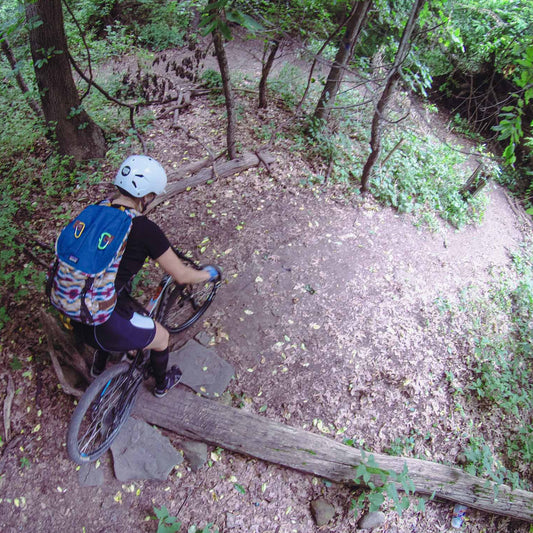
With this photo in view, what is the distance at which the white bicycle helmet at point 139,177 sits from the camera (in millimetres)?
2455

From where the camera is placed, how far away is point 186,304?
13.7 ft

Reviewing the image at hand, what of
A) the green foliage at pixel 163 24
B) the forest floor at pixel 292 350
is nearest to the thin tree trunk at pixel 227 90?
the forest floor at pixel 292 350

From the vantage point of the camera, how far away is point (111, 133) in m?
6.94

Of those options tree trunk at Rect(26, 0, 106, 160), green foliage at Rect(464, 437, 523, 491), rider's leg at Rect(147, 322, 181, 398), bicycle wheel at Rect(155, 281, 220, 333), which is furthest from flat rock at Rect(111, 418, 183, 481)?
tree trunk at Rect(26, 0, 106, 160)

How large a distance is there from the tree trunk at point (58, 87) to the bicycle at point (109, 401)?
4342 mm

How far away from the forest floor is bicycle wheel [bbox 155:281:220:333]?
0.16 metres

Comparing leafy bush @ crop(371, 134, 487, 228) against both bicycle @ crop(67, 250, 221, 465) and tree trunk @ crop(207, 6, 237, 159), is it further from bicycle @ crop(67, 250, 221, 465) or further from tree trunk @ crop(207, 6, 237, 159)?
bicycle @ crop(67, 250, 221, 465)

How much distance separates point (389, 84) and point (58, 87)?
561 centimetres

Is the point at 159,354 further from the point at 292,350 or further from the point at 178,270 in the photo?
the point at 292,350

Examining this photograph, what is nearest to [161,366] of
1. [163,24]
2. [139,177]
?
[139,177]

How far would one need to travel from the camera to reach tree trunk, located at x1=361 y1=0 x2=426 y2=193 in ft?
15.7

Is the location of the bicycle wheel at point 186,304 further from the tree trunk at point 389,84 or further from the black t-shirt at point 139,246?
the tree trunk at point 389,84

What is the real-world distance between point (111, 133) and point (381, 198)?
567cm

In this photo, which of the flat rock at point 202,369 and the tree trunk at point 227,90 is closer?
the flat rock at point 202,369
